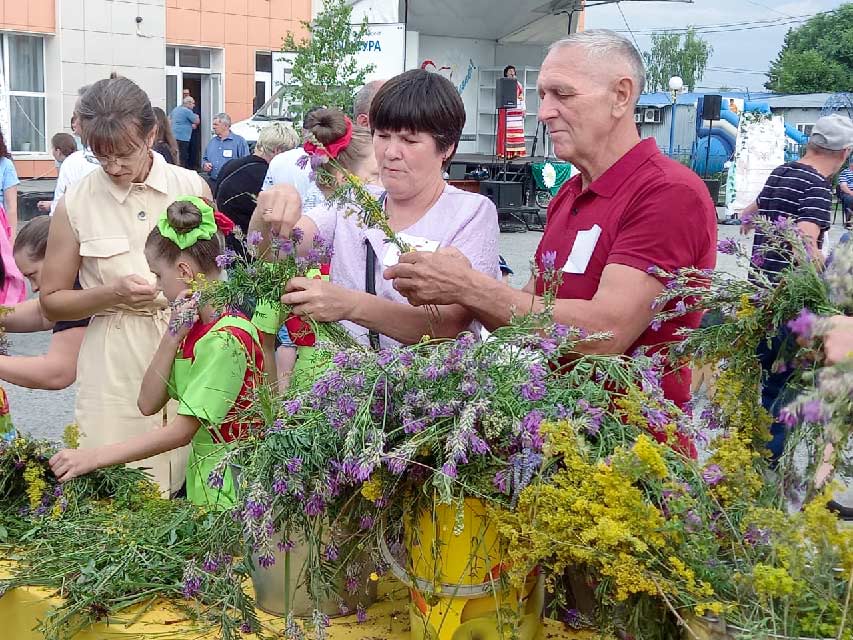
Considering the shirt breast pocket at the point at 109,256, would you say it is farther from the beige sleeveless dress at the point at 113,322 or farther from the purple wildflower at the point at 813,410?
the purple wildflower at the point at 813,410

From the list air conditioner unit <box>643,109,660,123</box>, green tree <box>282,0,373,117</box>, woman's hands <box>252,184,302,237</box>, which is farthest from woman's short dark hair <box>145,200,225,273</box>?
air conditioner unit <box>643,109,660,123</box>

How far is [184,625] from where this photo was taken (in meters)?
1.85

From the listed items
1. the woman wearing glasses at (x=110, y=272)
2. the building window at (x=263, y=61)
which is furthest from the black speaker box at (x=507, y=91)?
the woman wearing glasses at (x=110, y=272)

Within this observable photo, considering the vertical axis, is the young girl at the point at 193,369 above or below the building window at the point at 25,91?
below

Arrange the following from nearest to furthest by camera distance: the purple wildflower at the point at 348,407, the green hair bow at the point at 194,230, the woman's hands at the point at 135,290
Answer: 1. the purple wildflower at the point at 348,407
2. the green hair bow at the point at 194,230
3. the woman's hands at the point at 135,290

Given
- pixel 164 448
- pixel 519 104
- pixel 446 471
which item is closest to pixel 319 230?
pixel 164 448

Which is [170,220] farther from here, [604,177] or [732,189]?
[732,189]

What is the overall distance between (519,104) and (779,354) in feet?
51.2

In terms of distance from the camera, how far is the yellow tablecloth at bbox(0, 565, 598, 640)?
5.87ft

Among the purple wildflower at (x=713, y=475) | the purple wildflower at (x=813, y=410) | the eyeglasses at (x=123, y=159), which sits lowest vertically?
the purple wildflower at (x=713, y=475)

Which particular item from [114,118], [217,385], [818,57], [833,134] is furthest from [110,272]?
[818,57]

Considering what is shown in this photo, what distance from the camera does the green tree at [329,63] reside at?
12.0 meters

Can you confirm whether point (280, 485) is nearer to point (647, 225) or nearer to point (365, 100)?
point (647, 225)

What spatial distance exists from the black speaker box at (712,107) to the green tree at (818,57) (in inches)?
1331
